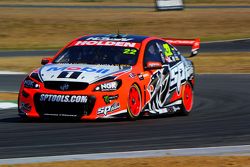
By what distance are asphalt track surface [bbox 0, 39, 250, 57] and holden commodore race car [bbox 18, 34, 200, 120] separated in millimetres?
16129

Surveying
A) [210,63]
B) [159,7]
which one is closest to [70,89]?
[210,63]

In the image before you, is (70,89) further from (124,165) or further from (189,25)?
(189,25)

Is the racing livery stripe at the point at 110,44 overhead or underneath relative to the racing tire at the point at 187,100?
overhead

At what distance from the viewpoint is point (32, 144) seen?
369 inches

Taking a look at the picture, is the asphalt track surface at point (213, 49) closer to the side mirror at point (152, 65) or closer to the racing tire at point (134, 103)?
the side mirror at point (152, 65)

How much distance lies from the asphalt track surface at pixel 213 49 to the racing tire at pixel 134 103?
17.3 m

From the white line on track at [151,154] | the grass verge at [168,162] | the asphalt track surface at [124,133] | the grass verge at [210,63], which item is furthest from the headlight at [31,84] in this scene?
the grass verge at [210,63]

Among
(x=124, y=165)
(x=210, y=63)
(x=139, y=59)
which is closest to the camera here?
(x=124, y=165)

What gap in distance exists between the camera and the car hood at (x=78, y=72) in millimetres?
11398

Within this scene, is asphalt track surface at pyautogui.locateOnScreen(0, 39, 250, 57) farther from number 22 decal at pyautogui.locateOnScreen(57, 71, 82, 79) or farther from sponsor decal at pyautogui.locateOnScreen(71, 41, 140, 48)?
number 22 decal at pyautogui.locateOnScreen(57, 71, 82, 79)

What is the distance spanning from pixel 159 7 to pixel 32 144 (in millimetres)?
39927

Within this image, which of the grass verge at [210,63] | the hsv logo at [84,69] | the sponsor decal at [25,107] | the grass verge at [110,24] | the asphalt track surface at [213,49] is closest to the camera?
the sponsor decal at [25,107]

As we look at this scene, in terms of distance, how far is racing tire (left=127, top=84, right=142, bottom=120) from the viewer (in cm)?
1167

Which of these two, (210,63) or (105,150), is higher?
(105,150)
